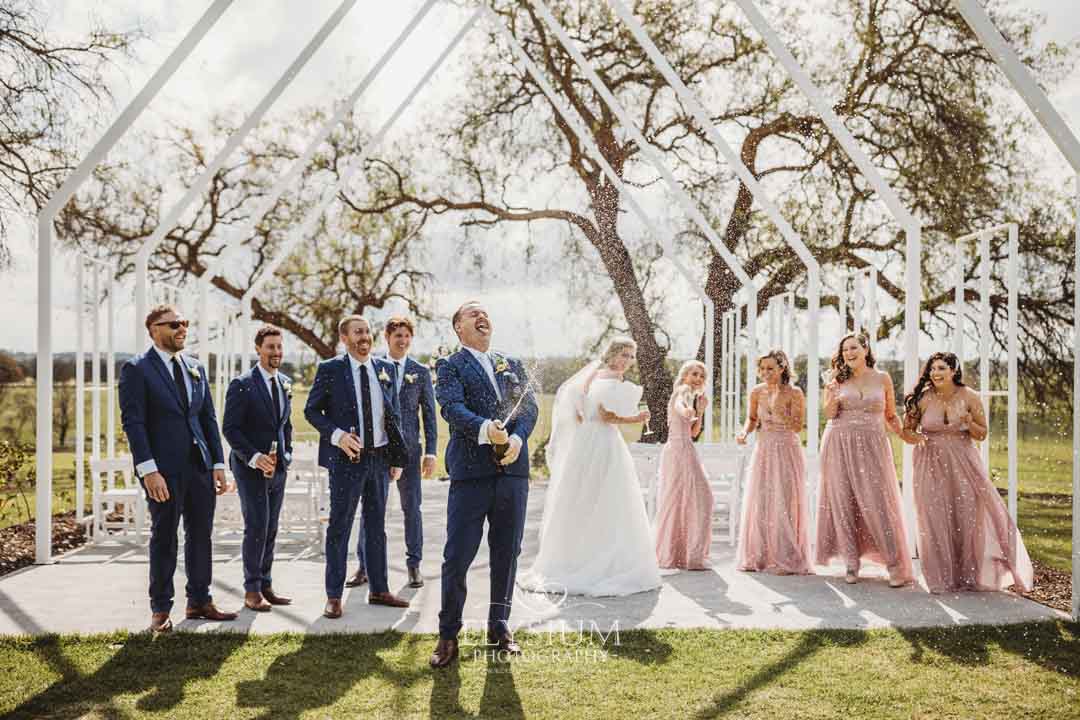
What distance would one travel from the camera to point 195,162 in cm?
1459

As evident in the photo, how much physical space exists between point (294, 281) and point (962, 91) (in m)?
10.0

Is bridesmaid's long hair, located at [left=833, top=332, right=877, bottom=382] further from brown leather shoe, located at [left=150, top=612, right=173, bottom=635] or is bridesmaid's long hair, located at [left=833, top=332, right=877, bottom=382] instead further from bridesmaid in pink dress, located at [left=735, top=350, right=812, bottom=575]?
brown leather shoe, located at [left=150, top=612, right=173, bottom=635]

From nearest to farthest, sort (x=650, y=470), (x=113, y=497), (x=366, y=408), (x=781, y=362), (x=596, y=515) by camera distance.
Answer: (x=366, y=408) < (x=596, y=515) < (x=781, y=362) < (x=113, y=497) < (x=650, y=470)

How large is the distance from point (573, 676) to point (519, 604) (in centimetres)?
147

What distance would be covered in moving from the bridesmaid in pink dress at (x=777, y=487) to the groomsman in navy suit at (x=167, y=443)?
11.8 feet

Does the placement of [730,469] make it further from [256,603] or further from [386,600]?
[256,603]

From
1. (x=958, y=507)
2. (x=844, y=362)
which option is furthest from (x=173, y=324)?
(x=958, y=507)

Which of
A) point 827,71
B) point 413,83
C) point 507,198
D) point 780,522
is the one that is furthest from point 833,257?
point 780,522

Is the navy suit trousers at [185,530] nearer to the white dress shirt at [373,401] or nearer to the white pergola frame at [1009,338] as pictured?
the white dress shirt at [373,401]

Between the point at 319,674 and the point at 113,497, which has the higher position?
the point at 113,497

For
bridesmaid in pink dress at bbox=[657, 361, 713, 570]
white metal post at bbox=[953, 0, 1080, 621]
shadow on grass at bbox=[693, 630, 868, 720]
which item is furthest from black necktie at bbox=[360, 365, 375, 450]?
white metal post at bbox=[953, 0, 1080, 621]

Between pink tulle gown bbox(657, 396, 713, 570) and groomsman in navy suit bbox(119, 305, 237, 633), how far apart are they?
3.24 m

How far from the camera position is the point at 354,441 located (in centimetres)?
502

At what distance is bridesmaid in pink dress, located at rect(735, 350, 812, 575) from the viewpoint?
6602mm
